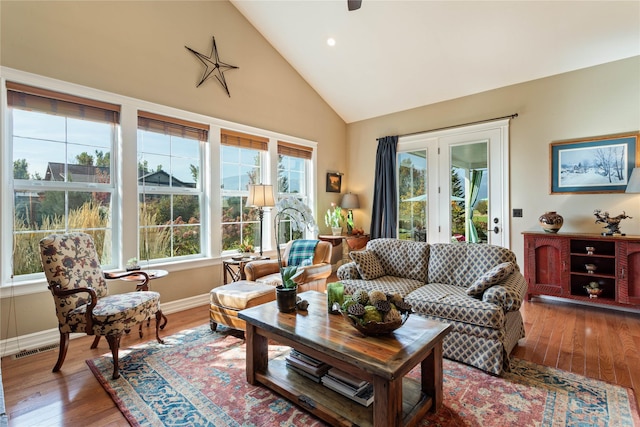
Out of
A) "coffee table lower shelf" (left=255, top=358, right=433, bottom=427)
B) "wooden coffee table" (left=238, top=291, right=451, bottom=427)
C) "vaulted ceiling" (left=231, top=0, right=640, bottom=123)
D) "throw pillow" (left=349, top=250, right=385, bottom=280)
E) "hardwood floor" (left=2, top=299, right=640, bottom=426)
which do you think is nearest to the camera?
"wooden coffee table" (left=238, top=291, right=451, bottom=427)

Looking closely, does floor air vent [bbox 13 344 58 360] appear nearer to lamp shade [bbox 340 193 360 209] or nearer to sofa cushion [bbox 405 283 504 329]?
sofa cushion [bbox 405 283 504 329]

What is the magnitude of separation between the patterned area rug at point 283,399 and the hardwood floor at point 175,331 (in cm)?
12

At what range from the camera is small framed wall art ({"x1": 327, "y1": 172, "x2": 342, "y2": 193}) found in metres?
5.76

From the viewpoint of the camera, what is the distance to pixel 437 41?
3.97 meters

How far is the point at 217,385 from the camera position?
2.11 m

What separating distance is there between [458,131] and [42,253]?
5.10 meters

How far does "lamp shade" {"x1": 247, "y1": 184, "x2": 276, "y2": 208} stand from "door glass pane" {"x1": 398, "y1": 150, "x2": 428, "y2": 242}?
260 centimetres

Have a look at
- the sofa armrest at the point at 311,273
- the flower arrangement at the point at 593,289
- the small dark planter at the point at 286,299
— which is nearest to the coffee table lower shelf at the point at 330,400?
the small dark planter at the point at 286,299

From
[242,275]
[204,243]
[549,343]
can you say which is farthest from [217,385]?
[549,343]

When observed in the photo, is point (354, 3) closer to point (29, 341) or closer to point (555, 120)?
point (555, 120)

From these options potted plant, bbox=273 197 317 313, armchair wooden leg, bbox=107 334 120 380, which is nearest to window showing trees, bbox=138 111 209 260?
armchair wooden leg, bbox=107 334 120 380

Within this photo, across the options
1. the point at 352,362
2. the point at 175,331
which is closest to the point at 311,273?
the point at 175,331

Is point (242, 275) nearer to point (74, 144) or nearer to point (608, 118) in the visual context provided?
point (74, 144)

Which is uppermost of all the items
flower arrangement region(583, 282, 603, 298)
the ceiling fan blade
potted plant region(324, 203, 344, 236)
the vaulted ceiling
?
the vaulted ceiling
